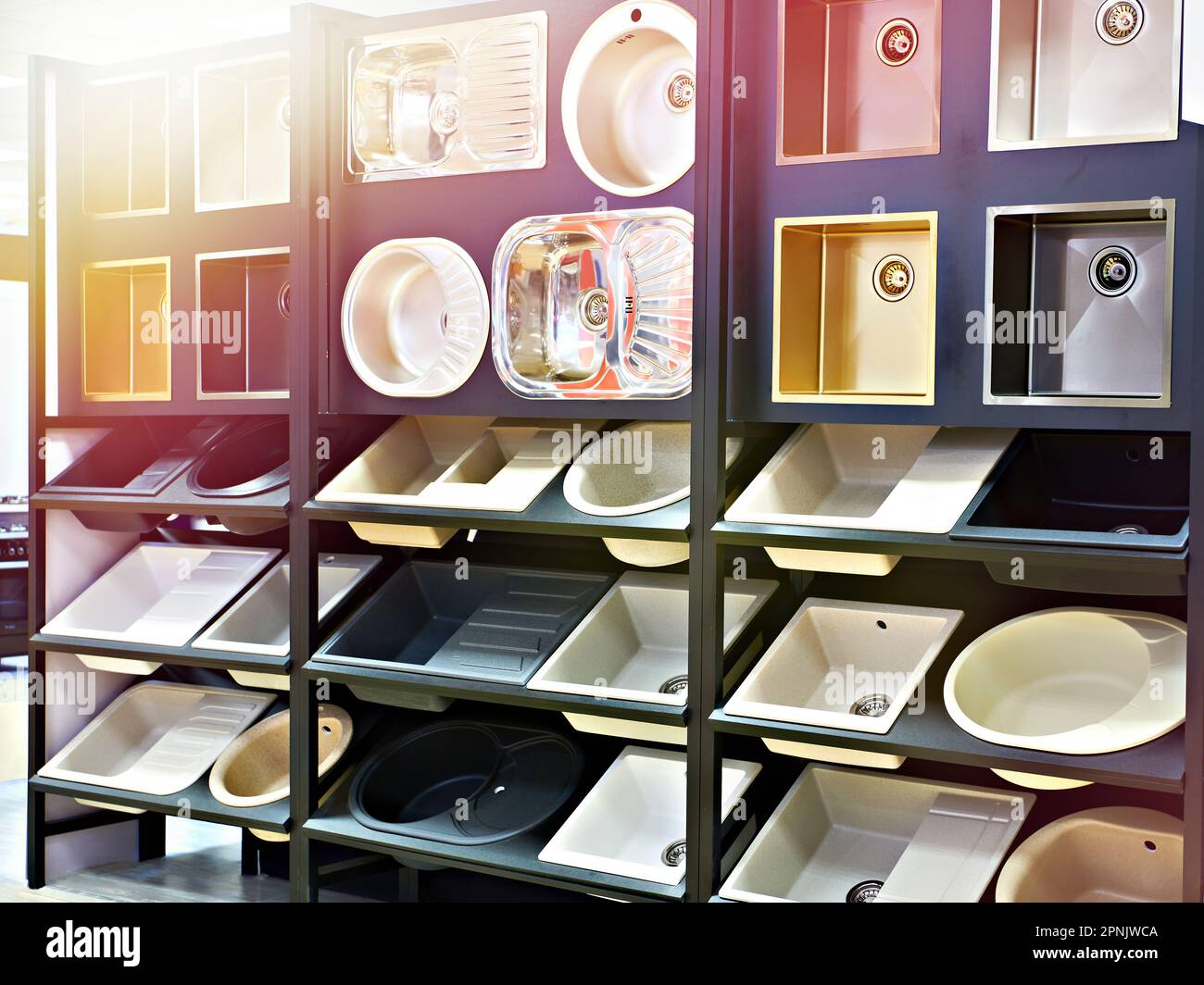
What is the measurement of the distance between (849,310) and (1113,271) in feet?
1.80

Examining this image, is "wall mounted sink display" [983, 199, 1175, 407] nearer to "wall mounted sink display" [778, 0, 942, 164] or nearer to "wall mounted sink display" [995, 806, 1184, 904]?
"wall mounted sink display" [778, 0, 942, 164]

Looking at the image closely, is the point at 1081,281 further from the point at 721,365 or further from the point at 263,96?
the point at 263,96

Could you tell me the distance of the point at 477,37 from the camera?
10.0 ft

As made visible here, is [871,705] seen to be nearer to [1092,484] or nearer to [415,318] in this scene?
[1092,484]

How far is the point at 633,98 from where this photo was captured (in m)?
3.04

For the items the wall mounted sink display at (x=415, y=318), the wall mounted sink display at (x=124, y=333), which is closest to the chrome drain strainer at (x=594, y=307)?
the wall mounted sink display at (x=415, y=318)

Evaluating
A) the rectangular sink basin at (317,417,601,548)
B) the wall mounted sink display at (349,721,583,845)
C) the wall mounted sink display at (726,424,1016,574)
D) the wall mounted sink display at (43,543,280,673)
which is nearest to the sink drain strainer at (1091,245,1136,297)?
the wall mounted sink display at (726,424,1016,574)

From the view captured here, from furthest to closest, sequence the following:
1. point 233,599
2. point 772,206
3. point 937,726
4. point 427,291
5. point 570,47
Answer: point 233,599 → point 427,291 → point 570,47 → point 772,206 → point 937,726

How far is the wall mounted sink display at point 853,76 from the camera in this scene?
2680mm

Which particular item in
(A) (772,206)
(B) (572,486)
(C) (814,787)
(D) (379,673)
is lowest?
(C) (814,787)

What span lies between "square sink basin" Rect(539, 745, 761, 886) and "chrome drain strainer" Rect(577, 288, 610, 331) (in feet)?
3.38
